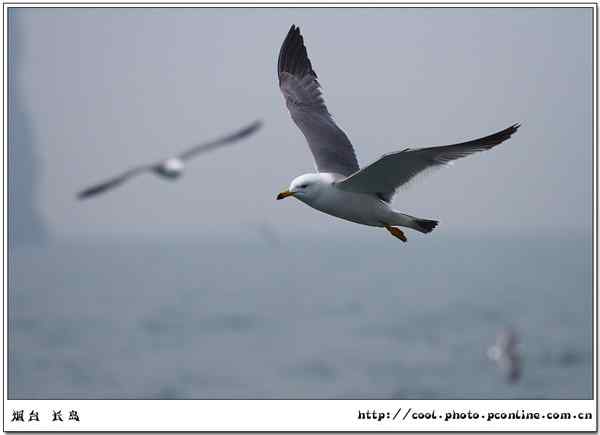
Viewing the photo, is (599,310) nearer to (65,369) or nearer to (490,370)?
(490,370)

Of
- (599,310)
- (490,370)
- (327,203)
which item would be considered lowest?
Result: (490,370)

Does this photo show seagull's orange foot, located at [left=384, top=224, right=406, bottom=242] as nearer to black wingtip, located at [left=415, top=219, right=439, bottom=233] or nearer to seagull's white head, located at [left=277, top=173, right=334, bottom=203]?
black wingtip, located at [left=415, top=219, right=439, bottom=233]

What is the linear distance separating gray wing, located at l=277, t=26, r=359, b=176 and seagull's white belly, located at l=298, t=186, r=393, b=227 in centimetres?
78

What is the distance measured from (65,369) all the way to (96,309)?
24056 mm

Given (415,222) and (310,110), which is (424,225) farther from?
(310,110)

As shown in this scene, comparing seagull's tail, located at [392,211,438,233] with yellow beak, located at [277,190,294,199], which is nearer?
yellow beak, located at [277,190,294,199]

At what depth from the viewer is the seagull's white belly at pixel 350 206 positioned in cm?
663

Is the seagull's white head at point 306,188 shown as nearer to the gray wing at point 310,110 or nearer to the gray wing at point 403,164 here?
the gray wing at point 403,164

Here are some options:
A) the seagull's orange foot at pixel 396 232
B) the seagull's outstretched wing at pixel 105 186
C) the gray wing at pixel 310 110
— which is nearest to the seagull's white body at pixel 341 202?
the seagull's orange foot at pixel 396 232

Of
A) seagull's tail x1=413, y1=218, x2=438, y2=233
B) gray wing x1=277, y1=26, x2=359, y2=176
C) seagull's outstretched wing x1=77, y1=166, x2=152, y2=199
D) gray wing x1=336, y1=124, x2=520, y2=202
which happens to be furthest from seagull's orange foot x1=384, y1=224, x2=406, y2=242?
seagull's outstretched wing x1=77, y1=166, x2=152, y2=199

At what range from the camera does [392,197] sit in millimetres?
6801

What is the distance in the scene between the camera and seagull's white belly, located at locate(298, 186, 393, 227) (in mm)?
6629

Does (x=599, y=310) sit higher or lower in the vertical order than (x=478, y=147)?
lower

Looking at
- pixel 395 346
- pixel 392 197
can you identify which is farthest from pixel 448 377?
pixel 392 197
